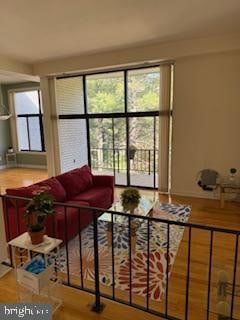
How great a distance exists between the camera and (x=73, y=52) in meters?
4.98

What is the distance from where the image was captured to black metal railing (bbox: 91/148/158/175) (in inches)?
227

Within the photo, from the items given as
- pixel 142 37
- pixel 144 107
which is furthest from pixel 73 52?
pixel 144 107

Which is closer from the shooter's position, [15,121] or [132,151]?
[132,151]

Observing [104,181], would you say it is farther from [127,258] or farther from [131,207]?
[127,258]

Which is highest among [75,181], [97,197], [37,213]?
[37,213]

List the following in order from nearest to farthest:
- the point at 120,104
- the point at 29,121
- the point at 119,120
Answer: the point at 120,104, the point at 119,120, the point at 29,121

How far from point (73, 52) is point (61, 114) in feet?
5.58

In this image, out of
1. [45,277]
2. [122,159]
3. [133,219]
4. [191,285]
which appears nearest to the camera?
[45,277]

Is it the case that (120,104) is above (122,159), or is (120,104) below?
above

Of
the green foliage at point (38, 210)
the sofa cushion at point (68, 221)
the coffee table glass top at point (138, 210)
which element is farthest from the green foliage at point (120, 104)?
the green foliage at point (38, 210)

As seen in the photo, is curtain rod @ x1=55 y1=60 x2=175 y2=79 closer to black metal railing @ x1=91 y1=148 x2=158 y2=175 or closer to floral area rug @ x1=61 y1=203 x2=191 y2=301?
black metal railing @ x1=91 y1=148 x2=158 y2=175

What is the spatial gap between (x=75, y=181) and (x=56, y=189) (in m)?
0.55

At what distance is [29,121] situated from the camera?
8266 millimetres

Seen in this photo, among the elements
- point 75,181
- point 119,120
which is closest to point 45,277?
point 75,181
